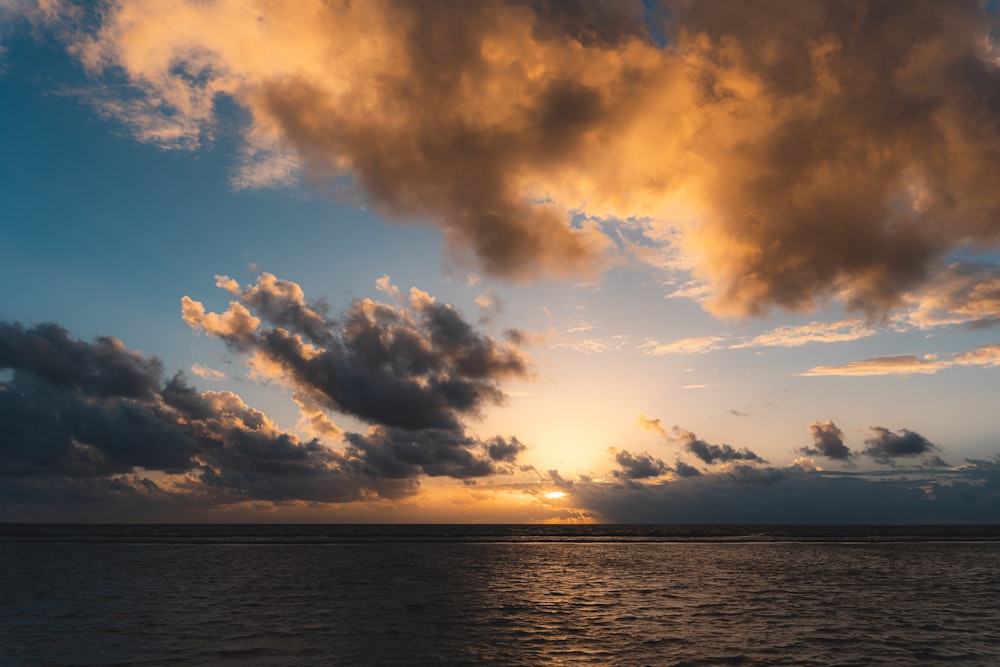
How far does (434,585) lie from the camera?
5006cm

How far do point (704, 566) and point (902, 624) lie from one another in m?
34.9

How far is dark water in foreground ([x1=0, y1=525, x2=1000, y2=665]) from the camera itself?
25.1 meters

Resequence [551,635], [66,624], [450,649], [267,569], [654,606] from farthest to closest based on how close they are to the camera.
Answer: [267,569]
[654,606]
[66,624]
[551,635]
[450,649]

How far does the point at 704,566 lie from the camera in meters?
65.1

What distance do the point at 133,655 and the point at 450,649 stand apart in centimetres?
1293

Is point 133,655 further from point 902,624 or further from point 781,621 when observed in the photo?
point 902,624

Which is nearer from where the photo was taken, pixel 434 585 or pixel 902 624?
pixel 902 624

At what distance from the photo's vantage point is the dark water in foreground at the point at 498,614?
2506cm

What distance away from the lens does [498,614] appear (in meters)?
35.5

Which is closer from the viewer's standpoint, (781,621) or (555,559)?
(781,621)

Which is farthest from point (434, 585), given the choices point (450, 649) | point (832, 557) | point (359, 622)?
point (832, 557)

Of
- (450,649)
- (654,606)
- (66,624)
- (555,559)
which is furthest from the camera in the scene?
(555,559)

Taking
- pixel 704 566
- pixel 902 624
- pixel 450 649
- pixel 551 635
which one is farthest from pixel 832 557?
pixel 450 649

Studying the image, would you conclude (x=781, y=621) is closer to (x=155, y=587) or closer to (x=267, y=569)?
(x=155, y=587)
